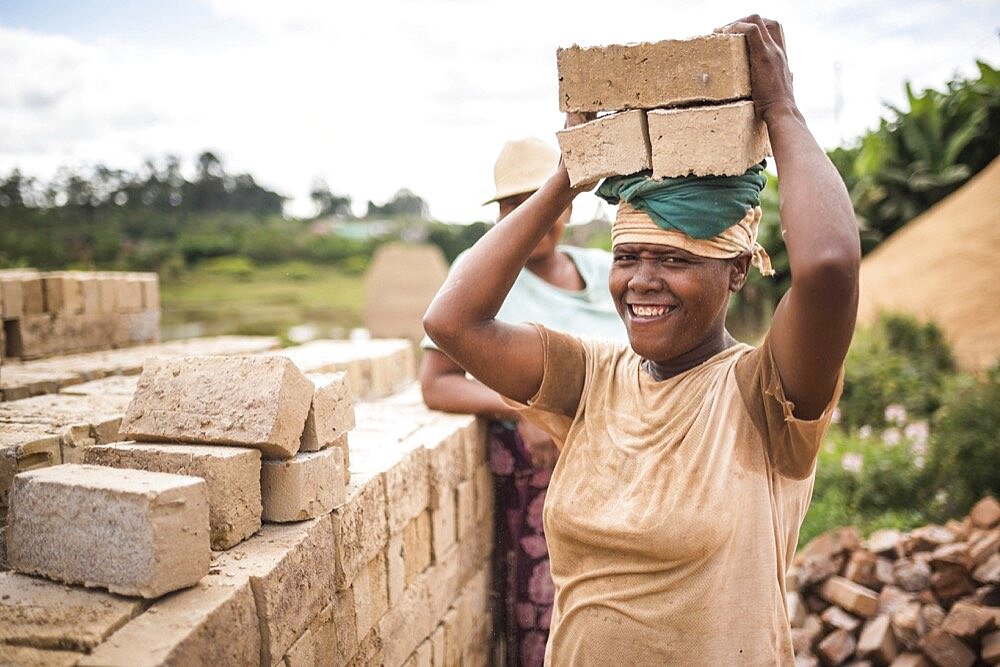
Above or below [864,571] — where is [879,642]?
below

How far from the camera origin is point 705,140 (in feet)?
6.14

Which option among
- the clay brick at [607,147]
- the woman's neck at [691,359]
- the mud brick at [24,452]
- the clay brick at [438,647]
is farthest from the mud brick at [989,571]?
the mud brick at [24,452]

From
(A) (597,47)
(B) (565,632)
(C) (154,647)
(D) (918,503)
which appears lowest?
(D) (918,503)

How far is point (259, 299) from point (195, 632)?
29.5 metres

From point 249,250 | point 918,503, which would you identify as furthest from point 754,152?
point 249,250

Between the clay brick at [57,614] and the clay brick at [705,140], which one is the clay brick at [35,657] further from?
the clay brick at [705,140]

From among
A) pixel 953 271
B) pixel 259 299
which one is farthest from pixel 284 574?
pixel 259 299

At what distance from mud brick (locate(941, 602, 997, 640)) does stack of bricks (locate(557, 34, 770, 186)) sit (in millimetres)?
3048

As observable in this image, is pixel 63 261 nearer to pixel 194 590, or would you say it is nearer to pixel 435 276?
pixel 435 276

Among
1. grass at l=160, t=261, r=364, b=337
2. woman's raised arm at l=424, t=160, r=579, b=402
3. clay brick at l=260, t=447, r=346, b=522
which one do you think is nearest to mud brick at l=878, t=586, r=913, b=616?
woman's raised arm at l=424, t=160, r=579, b=402

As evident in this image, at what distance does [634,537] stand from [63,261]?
22246 mm

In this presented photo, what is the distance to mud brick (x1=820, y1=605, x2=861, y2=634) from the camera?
4.29 metres

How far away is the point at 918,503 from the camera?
240 inches

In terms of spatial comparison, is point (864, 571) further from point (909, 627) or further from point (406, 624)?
point (406, 624)
